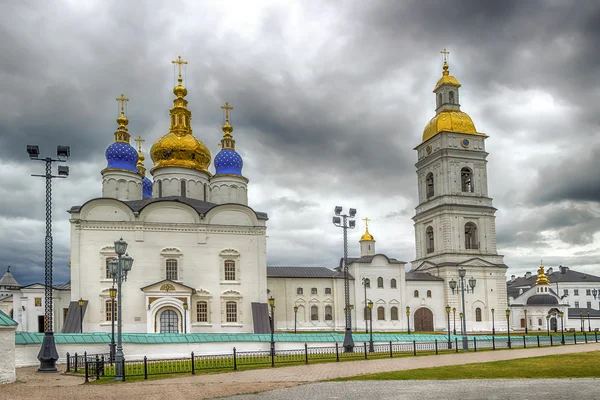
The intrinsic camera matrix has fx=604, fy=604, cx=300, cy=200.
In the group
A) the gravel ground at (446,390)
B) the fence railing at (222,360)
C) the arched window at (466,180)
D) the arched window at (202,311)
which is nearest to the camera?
the gravel ground at (446,390)

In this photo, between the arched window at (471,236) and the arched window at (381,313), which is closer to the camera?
the arched window at (381,313)

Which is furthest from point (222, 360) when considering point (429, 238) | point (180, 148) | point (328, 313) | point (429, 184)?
point (429, 184)

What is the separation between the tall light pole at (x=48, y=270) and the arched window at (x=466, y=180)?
4232cm

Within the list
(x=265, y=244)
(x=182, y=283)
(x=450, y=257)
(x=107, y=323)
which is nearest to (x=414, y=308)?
(x=450, y=257)

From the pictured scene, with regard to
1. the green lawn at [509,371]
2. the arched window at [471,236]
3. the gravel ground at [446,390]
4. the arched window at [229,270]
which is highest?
the arched window at [471,236]

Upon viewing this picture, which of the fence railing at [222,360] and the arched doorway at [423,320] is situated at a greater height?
the fence railing at [222,360]

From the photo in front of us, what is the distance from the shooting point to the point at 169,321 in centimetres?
3797

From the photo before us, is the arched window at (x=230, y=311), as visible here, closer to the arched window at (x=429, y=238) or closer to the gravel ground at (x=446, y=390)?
the arched window at (x=429, y=238)

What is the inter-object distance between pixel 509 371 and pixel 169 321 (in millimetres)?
24684

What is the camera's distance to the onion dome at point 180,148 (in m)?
46.1

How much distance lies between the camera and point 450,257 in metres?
54.2

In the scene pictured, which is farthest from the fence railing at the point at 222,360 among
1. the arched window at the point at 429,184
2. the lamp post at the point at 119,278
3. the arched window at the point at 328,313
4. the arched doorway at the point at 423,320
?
the arched window at the point at 429,184

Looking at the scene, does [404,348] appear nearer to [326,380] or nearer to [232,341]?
[232,341]

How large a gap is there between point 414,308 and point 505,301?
872 cm
